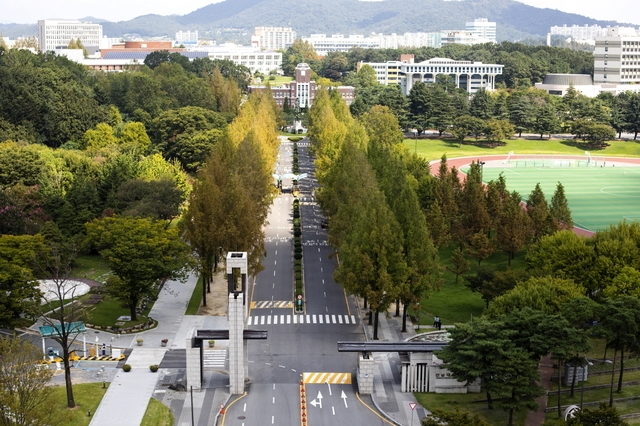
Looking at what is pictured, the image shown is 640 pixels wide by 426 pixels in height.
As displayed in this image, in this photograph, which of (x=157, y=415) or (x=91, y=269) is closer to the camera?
(x=157, y=415)

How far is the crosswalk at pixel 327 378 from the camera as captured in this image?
1864 inches

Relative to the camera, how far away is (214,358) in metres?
51.0

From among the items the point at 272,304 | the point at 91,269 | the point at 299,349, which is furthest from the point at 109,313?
the point at 299,349

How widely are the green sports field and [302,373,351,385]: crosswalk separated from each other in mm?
44214

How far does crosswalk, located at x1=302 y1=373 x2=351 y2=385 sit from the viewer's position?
155 ft

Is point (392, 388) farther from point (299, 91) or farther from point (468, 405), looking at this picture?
point (299, 91)

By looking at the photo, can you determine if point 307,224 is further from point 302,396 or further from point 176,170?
point 302,396

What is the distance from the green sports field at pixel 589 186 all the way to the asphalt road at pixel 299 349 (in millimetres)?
30243

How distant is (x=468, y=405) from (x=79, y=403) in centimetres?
1872

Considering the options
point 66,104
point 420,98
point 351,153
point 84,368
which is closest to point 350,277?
point 84,368

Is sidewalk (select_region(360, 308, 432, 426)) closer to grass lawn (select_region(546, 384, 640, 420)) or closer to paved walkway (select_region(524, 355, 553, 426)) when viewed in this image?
paved walkway (select_region(524, 355, 553, 426))

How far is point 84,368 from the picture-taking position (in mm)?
49188

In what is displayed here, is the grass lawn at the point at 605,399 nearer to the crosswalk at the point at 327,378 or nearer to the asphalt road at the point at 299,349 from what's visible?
the asphalt road at the point at 299,349

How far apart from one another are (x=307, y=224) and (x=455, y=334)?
45206 millimetres
